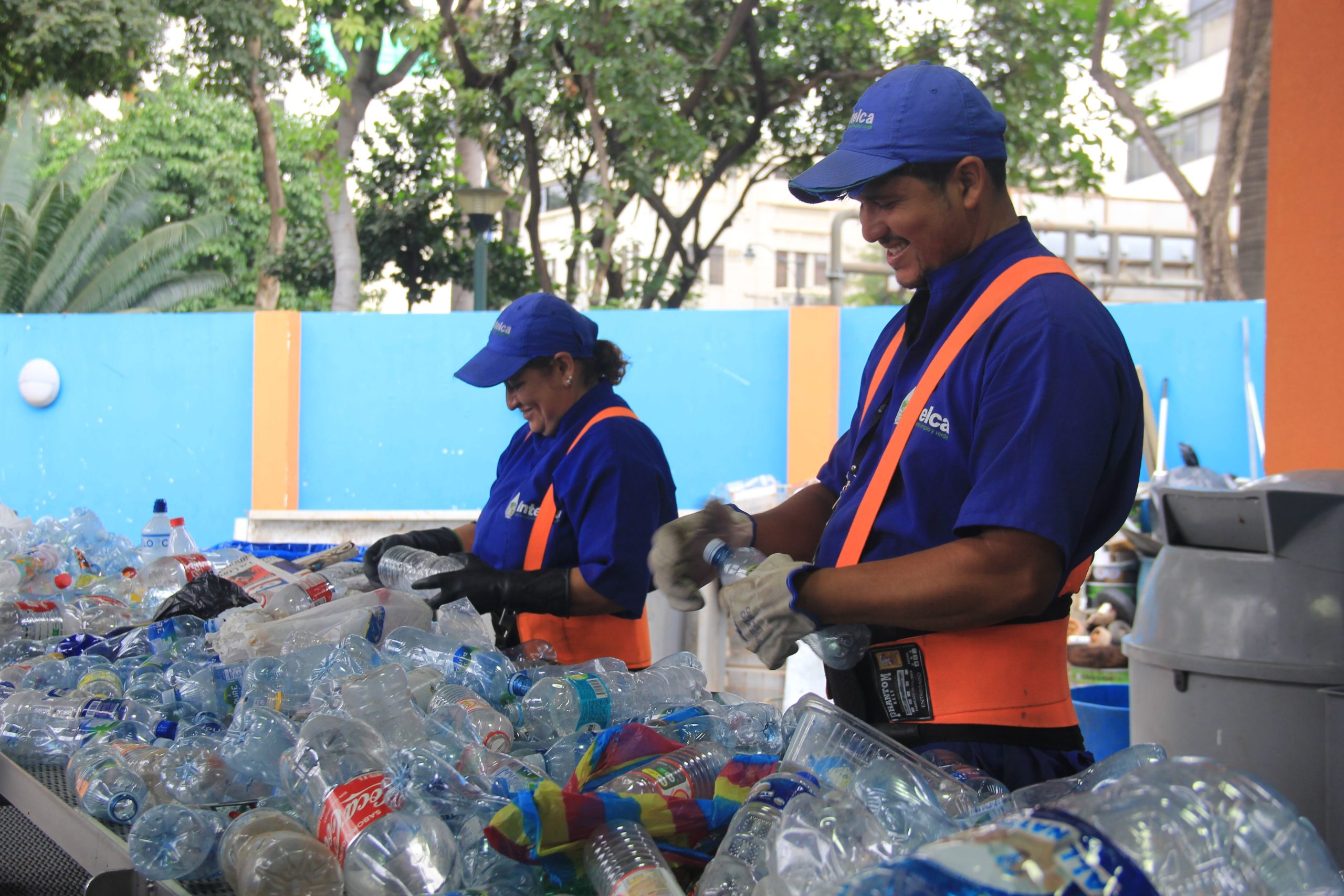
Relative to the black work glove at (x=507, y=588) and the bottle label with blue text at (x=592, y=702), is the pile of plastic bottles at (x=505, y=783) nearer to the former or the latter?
the bottle label with blue text at (x=592, y=702)

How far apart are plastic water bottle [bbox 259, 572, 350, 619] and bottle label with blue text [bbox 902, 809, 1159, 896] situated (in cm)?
252

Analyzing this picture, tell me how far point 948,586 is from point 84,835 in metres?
1.59

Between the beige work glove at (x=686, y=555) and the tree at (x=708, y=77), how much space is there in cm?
913

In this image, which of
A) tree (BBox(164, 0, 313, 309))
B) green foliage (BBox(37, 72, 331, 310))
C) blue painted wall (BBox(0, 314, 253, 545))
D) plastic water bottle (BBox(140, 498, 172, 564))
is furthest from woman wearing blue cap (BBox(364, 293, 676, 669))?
green foliage (BBox(37, 72, 331, 310))

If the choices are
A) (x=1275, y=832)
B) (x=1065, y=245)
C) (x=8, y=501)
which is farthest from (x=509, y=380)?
(x=1065, y=245)

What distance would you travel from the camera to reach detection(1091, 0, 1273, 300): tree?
9.90 meters

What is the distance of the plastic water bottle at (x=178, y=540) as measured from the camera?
497 centimetres

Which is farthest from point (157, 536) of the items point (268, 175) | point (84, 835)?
point (268, 175)

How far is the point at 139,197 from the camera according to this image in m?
19.7

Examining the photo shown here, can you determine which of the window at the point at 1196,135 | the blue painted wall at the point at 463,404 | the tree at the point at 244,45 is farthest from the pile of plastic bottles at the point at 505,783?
the window at the point at 1196,135

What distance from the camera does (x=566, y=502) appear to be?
3502 millimetres

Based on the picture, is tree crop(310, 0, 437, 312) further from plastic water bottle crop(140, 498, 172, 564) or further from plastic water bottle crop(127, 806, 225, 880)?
plastic water bottle crop(127, 806, 225, 880)

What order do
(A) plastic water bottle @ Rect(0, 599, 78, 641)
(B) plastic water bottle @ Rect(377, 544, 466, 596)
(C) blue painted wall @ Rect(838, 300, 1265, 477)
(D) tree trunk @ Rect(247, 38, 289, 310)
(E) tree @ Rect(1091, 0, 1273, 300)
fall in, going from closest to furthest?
(A) plastic water bottle @ Rect(0, 599, 78, 641), (B) plastic water bottle @ Rect(377, 544, 466, 596), (E) tree @ Rect(1091, 0, 1273, 300), (C) blue painted wall @ Rect(838, 300, 1265, 477), (D) tree trunk @ Rect(247, 38, 289, 310)

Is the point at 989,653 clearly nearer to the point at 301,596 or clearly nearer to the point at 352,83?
the point at 301,596
